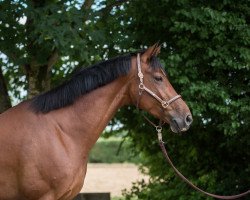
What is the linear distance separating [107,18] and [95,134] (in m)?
3.47

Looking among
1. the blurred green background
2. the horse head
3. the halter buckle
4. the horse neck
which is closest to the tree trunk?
the blurred green background

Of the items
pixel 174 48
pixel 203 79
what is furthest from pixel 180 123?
pixel 174 48

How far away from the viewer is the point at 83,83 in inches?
195

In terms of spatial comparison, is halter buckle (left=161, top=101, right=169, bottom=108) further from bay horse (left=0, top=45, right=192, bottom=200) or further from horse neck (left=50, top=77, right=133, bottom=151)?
horse neck (left=50, top=77, right=133, bottom=151)

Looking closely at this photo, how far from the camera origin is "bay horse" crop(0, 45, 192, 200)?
4.67m

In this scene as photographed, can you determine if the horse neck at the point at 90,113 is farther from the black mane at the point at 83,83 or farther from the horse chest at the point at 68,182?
the horse chest at the point at 68,182

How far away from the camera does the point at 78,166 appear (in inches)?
190

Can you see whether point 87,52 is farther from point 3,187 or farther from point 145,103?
point 3,187

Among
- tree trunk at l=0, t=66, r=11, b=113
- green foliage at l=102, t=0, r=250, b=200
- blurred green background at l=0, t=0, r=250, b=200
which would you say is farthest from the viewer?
tree trunk at l=0, t=66, r=11, b=113

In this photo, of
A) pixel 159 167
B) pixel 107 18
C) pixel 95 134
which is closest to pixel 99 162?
pixel 159 167

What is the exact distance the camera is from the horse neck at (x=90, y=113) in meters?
4.88

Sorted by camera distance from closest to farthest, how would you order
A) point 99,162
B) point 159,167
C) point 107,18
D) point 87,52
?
point 87,52 < point 107,18 < point 159,167 < point 99,162

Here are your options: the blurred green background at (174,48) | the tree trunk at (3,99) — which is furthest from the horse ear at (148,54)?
the tree trunk at (3,99)

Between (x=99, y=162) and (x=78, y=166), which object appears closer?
(x=78, y=166)
